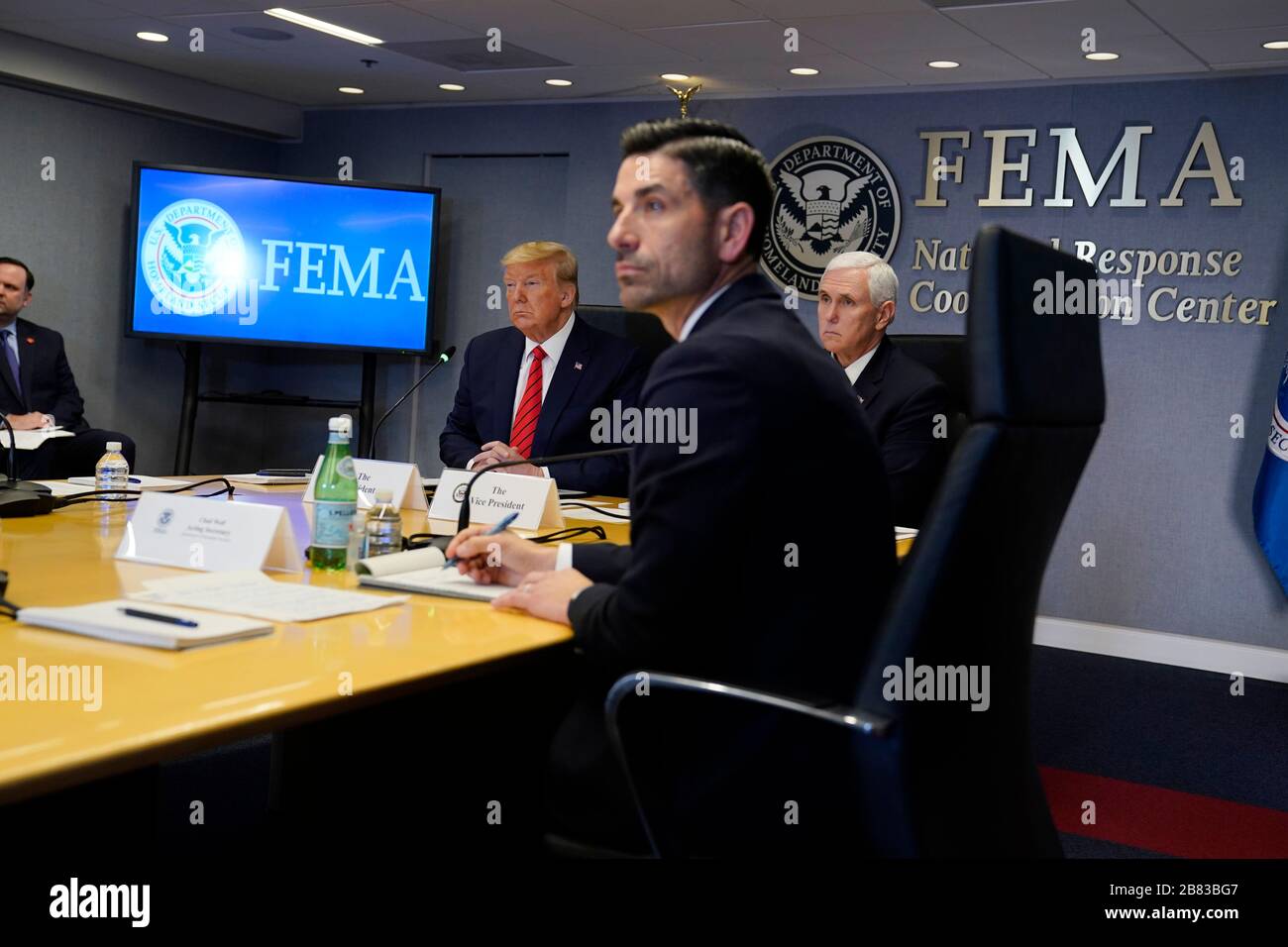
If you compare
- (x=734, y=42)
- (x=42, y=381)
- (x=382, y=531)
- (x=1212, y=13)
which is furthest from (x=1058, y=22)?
(x=42, y=381)

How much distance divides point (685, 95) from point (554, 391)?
2933 millimetres

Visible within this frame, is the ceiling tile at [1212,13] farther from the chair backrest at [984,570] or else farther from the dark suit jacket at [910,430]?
the chair backrest at [984,570]

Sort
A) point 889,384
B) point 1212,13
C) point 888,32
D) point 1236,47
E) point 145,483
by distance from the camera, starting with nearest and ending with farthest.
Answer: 1. point 145,483
2. point 889,384
3. point 1212,13
4. point 1236,47
5. point 888,32

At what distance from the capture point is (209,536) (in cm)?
193

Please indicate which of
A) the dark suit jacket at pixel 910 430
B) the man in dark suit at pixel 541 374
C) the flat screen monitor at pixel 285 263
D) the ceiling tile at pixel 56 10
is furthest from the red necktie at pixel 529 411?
the flat screen monitor at pixel 285 263

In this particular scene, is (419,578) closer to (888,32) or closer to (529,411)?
(529,411)

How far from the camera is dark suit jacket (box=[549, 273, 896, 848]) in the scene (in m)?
1.48

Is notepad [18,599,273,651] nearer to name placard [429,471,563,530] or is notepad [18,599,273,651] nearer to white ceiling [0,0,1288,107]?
name placard [429,471,563,530]

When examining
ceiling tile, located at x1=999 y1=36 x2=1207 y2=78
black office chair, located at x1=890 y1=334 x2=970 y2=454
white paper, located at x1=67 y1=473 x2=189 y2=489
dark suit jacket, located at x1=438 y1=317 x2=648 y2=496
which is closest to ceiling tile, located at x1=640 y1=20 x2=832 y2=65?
ceiling tile, located at x1=999 y1=36 x2=1207 y2=78

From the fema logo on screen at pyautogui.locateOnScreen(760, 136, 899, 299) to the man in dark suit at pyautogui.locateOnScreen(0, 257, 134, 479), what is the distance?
314 centimetres

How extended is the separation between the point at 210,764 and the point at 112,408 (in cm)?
409

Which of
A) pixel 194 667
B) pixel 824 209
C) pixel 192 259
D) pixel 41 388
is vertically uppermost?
pixel 824 209
